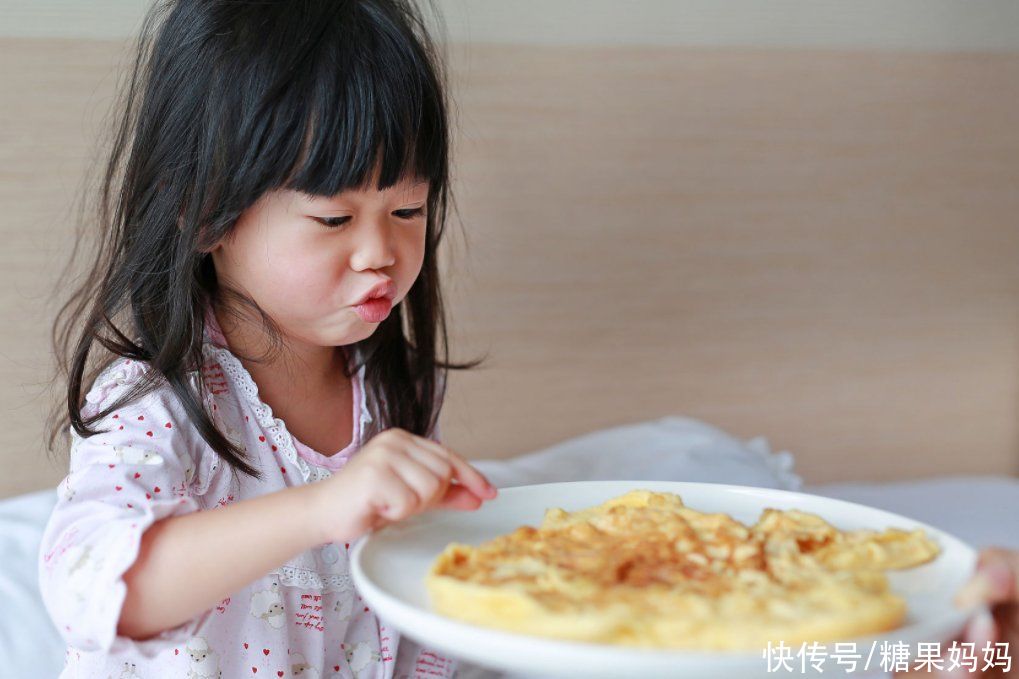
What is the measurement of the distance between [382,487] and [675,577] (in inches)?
7.9

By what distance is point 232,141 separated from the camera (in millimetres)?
927

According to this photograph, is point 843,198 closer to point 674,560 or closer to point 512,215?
point 512,215

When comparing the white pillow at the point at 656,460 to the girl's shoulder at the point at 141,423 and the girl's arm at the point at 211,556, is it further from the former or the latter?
the girl's arm at the point at 211,556

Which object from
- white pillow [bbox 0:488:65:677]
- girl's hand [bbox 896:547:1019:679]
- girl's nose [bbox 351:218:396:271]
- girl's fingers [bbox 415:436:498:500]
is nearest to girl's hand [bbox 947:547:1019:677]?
girl's hand [bbox 896:547:1019:679]

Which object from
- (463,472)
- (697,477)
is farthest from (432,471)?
(697,477)

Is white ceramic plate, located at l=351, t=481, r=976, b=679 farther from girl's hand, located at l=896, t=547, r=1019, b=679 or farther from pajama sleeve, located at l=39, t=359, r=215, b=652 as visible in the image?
pajama sleeve, located at l=39, t=359, r=215, b=652

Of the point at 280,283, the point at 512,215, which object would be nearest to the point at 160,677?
the point at 280,283

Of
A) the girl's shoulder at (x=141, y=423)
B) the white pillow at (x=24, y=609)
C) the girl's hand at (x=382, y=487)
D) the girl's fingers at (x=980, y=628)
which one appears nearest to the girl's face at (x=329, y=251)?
the girl's shoulder at (x=141, y=423)

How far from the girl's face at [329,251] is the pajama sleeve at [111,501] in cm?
14

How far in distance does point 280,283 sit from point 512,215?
0.80 meters

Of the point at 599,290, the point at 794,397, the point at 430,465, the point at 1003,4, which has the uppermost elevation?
the point at 1003,4

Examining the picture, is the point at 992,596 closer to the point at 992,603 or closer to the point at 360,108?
the point at 992,603

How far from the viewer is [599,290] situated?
177 centimetres

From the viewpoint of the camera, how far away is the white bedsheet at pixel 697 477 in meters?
1.30
